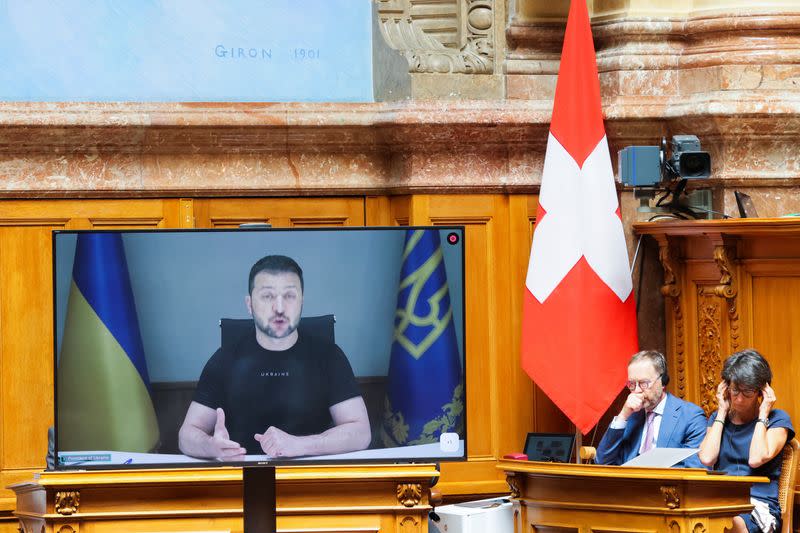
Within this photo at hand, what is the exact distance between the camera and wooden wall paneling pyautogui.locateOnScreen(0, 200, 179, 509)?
24.2ft

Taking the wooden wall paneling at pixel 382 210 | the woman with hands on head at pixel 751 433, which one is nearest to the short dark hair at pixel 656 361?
the woman with hands on head at pixel 751 433

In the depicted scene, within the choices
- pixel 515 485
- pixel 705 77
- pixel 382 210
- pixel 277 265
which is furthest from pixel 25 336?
pixel 705 77

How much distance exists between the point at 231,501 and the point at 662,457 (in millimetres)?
1703

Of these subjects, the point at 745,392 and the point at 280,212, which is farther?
the point at 280,212

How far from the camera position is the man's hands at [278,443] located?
Answer: 5.38m

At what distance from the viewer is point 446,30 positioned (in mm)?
7871

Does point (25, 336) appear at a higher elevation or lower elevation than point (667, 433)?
higher

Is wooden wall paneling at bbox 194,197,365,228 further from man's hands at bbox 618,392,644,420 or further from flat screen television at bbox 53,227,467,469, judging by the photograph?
flat screen television at bbox 53,227,467,469

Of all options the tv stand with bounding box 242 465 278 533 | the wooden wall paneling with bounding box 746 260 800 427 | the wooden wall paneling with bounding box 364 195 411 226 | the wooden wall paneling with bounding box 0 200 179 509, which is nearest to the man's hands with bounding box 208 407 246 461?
the tv stand with bounding box 242 465 278 533

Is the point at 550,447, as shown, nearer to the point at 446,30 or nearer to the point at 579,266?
the point at 579,266

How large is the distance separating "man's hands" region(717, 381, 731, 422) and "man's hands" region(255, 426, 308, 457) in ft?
6.45

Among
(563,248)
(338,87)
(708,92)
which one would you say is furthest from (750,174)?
(338,87)

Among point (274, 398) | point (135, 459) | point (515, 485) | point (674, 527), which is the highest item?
point (274, 398)

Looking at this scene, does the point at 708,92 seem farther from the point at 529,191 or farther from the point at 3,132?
the point at 3,132
